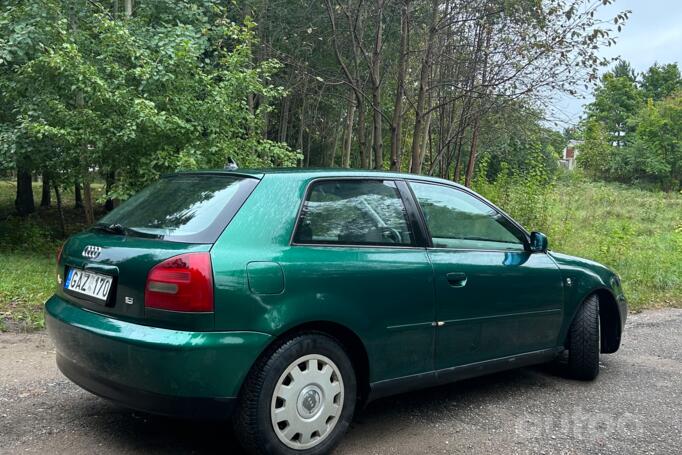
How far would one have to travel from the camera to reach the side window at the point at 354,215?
340 cm

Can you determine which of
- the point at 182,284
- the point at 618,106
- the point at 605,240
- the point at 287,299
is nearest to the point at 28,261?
the point at 182,284

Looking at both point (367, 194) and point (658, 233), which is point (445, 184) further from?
point (658, 233)

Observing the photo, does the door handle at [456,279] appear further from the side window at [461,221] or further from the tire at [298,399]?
the tire at [298,399]

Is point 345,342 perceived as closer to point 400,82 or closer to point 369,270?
point 369,270

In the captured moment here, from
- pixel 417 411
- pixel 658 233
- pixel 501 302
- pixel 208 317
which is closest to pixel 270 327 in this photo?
pixel 208 317

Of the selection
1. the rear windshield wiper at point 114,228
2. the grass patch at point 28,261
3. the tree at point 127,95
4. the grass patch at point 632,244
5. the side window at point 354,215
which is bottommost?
the grass patch at point 28,261

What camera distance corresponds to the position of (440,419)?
3959mm

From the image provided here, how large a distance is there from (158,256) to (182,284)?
218 millimetres

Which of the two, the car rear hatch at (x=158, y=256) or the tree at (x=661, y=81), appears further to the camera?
the tree at (x=661, y=81)

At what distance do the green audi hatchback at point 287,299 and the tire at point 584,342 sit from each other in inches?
26.3

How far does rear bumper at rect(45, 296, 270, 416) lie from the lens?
281 cm

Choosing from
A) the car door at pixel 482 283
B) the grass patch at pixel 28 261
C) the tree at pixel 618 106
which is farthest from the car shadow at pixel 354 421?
the tree at pixel 618 106

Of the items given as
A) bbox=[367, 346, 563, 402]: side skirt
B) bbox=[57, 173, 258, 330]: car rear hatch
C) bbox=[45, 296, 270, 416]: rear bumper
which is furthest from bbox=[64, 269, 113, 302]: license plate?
bbox=[367, 346, 563, 402]: side skirt

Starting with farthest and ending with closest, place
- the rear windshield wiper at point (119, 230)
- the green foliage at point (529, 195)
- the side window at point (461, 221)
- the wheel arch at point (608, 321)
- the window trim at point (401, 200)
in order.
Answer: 1. the green foliage at point (529, 195)
2. the wheel arch at point (608, 321)
3. the side window at point (461, 221)
4. the window trim at point (401, 200)
5. the rear windshield wiper at point (119, 230)
